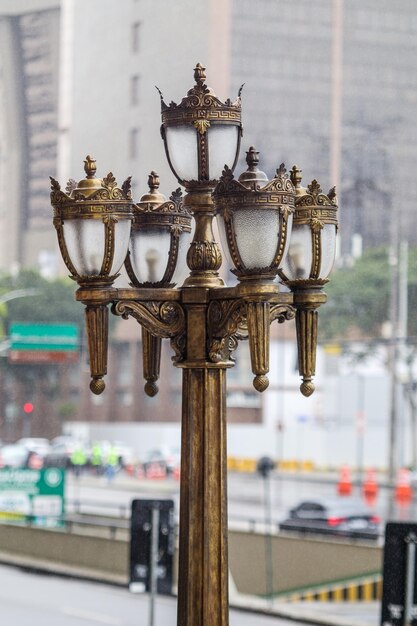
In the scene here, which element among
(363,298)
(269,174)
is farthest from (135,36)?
(363,298)

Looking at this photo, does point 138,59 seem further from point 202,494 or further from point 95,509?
point 202,494

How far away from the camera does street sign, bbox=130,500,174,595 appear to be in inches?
246

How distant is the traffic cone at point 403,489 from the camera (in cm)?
2025

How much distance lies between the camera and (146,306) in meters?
3.15

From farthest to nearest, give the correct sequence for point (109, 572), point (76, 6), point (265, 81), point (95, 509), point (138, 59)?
1. point (265, 81)
2. point (95, 509)
3. point (76, 6)
4. point (138, 59)
5. point (109, 572)

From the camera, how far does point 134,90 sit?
55.1ft

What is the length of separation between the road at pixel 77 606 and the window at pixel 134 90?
5.90 metres

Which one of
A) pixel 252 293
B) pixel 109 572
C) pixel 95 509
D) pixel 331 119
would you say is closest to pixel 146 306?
pixel 252 293

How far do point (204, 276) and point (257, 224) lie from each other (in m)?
0.28

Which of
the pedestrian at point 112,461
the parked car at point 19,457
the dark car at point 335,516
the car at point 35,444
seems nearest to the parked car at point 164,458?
the pedestrian at point 112,461

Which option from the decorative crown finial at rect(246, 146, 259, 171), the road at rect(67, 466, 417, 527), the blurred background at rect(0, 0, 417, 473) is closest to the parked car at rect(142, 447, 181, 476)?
the blurred background at rect(0, 0, 417, 473)

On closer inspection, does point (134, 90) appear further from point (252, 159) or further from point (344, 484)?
point (252, 159)

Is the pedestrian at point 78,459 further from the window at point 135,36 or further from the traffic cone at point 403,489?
the window at point 135,36

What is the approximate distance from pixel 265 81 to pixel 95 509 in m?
6.60
